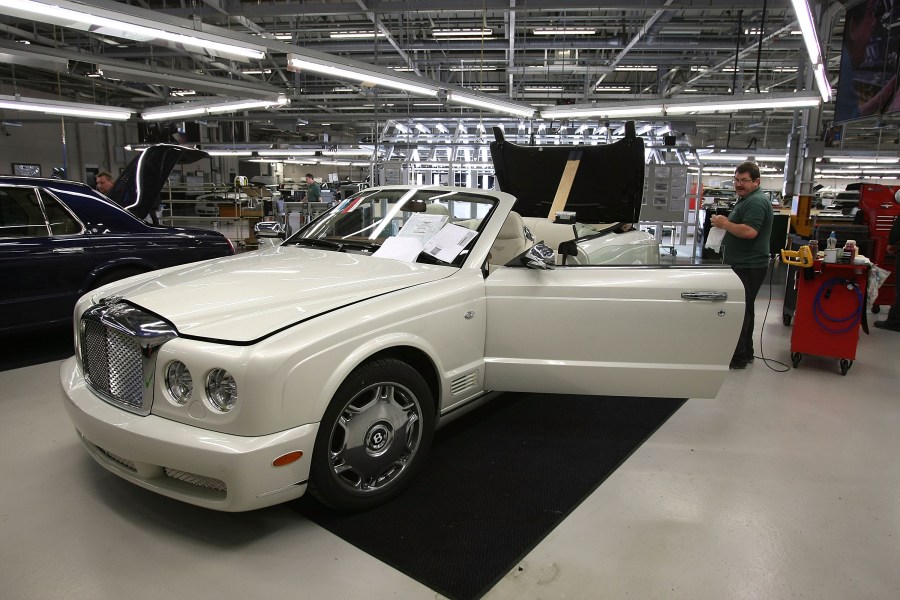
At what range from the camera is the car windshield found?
2.96 meters

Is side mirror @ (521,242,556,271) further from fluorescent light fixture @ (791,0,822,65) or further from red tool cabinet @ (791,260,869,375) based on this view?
fluorescent light fixture @ (791,0,822,65)

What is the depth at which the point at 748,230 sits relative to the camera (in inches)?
169

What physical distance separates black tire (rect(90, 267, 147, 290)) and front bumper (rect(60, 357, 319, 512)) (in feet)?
9.71

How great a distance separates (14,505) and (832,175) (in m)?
28.8

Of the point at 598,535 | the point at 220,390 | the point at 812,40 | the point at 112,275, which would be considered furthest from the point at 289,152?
the point at 598,535

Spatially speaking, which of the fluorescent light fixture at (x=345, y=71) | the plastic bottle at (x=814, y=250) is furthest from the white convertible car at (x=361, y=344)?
the fluorescent light fixture at (x=345, y=71)

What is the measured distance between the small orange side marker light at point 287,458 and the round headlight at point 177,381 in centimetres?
43

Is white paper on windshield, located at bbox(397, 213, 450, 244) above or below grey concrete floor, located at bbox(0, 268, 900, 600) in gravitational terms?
above

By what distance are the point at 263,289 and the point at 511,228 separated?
1.59 metres

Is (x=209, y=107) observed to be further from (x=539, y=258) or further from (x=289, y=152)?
(x=289, y=152)

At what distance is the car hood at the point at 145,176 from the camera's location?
5992 millimetres

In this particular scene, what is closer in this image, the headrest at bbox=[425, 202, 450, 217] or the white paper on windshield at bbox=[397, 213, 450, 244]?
the white paper on windshield at bbox=[397, 213, 450, 244]

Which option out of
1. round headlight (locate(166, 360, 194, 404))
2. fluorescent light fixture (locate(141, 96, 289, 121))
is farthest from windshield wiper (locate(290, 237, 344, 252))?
fluorescent light fixture (locate(141, 96, 289, 121))

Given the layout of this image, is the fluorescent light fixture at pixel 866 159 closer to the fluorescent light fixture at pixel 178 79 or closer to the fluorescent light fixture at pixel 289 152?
the fluorescent light fixture at pixel 289 152
